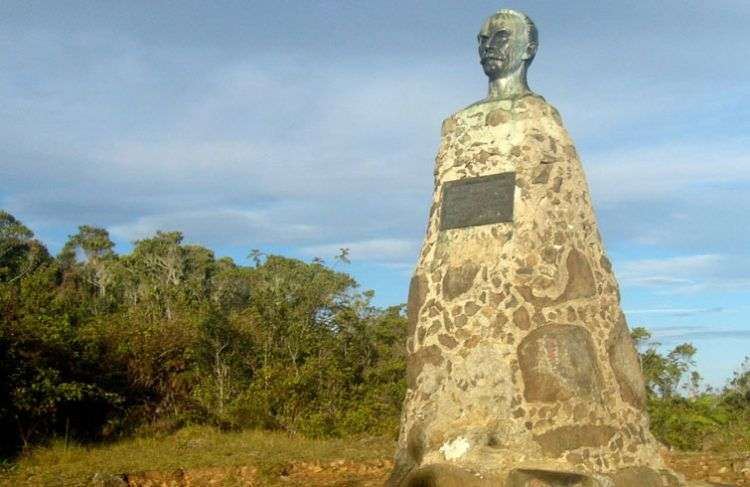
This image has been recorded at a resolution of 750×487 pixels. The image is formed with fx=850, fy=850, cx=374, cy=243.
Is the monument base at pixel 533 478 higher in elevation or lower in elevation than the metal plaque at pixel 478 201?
lower

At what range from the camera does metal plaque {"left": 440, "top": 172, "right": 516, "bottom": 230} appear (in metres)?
5.48

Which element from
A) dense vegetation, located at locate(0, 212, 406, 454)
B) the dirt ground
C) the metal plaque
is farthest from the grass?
the metal plaque

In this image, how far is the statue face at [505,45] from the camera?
5777 mm

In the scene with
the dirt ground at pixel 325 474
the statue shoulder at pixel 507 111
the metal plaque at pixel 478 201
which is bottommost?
the dirt ground at pixel 325 474

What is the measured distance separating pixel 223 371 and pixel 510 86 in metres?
8.27

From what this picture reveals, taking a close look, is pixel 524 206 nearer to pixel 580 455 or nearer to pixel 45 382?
pixel 580 455

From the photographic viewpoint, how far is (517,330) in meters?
5.25

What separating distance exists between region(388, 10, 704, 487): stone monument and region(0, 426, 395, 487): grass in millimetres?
3112

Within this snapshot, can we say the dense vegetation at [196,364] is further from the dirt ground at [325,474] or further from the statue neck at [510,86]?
the statue neck at [510,86]

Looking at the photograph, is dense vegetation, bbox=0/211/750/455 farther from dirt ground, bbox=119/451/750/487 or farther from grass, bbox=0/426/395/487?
dirt ground, bbox=119/451/750/487

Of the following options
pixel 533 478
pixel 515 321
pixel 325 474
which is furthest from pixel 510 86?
pixel 325 474

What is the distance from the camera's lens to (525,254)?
5340 millimetres

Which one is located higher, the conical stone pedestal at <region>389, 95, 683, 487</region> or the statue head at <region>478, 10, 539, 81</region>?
the statue head at <region>478, 10, 539, 81</region>

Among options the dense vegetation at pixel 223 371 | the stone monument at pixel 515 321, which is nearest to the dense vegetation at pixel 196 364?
the dense vegetation at pixel 223 371
